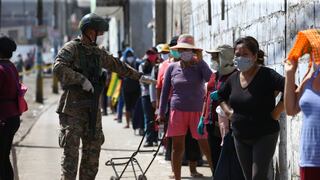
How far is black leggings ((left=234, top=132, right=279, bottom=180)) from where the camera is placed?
19.5ft

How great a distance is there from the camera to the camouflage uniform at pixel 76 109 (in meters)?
7.18

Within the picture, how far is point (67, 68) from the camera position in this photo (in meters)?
7.15

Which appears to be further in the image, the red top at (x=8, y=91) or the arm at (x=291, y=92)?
the red top at (x=8, y=91)

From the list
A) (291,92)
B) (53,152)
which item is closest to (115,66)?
(291,92)

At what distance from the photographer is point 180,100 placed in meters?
8.66

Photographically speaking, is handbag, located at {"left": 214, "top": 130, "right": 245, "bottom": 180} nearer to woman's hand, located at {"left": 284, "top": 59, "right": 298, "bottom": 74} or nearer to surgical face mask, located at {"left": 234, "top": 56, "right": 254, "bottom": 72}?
surgical face mask, located at {"left": 234, "top": 56, "right": 254, "bottom": 72}

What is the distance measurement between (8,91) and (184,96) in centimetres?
220

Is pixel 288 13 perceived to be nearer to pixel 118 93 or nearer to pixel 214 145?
pixel 214 145

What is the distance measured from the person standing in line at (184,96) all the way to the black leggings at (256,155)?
7.90 ft

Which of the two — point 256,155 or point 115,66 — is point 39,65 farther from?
point 256,155

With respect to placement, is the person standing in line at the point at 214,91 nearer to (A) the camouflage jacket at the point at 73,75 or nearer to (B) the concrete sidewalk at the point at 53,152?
(A) the camouflage jacket at the point at 73,75

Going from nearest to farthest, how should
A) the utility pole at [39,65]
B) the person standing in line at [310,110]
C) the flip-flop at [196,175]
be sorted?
the person standing in line at [310,110]
the flip-flop at [196,175]
the utility pole at [39,65]

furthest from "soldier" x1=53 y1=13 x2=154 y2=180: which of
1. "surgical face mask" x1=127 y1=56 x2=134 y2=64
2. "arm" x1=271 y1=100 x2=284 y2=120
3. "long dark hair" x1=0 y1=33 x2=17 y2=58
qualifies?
"surgical face mask" x1=127 y1=56 x2=134 y2=64

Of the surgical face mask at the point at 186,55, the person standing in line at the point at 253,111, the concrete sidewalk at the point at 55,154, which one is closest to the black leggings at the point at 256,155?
the person standing in line at the point at 253,111
